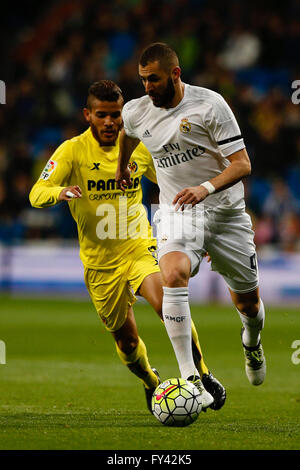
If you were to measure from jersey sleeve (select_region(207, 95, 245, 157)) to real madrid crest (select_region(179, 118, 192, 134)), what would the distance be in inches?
5.3

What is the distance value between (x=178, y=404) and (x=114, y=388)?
102 inches

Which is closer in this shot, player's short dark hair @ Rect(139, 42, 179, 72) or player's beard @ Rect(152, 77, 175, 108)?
player's short dark hair @ Rect(139, 42, 179, 72)

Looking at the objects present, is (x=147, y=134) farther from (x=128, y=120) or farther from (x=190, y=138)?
(x=190, y=138)

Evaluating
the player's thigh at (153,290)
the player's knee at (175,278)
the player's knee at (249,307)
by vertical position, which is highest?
the player's knee at (175,278)

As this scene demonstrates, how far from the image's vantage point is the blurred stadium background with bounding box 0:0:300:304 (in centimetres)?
1636

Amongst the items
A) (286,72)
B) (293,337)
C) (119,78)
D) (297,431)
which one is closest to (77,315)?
(293,337)

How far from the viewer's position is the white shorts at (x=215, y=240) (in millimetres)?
6004

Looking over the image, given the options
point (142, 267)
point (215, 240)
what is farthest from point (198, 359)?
point (215, 240)

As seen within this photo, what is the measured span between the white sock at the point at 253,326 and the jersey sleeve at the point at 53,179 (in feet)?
5.70

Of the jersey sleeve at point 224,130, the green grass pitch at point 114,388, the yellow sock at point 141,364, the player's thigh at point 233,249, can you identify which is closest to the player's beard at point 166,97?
the jersey sleeve at point 224,130

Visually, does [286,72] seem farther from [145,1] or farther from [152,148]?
[152,148]

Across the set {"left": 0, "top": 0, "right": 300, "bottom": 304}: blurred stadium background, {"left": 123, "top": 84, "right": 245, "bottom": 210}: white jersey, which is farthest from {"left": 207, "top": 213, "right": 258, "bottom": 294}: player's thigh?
{"left": 0, "top": 0, "right": 300, "bottom": 304}: blurred stadium background

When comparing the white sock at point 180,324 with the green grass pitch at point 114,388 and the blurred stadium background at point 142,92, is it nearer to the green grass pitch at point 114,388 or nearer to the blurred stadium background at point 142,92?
the green grass pitch at point 114,388

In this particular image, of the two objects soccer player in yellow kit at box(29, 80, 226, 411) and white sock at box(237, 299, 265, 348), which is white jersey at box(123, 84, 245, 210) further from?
white sock at box(237, 299, 265, 348)
